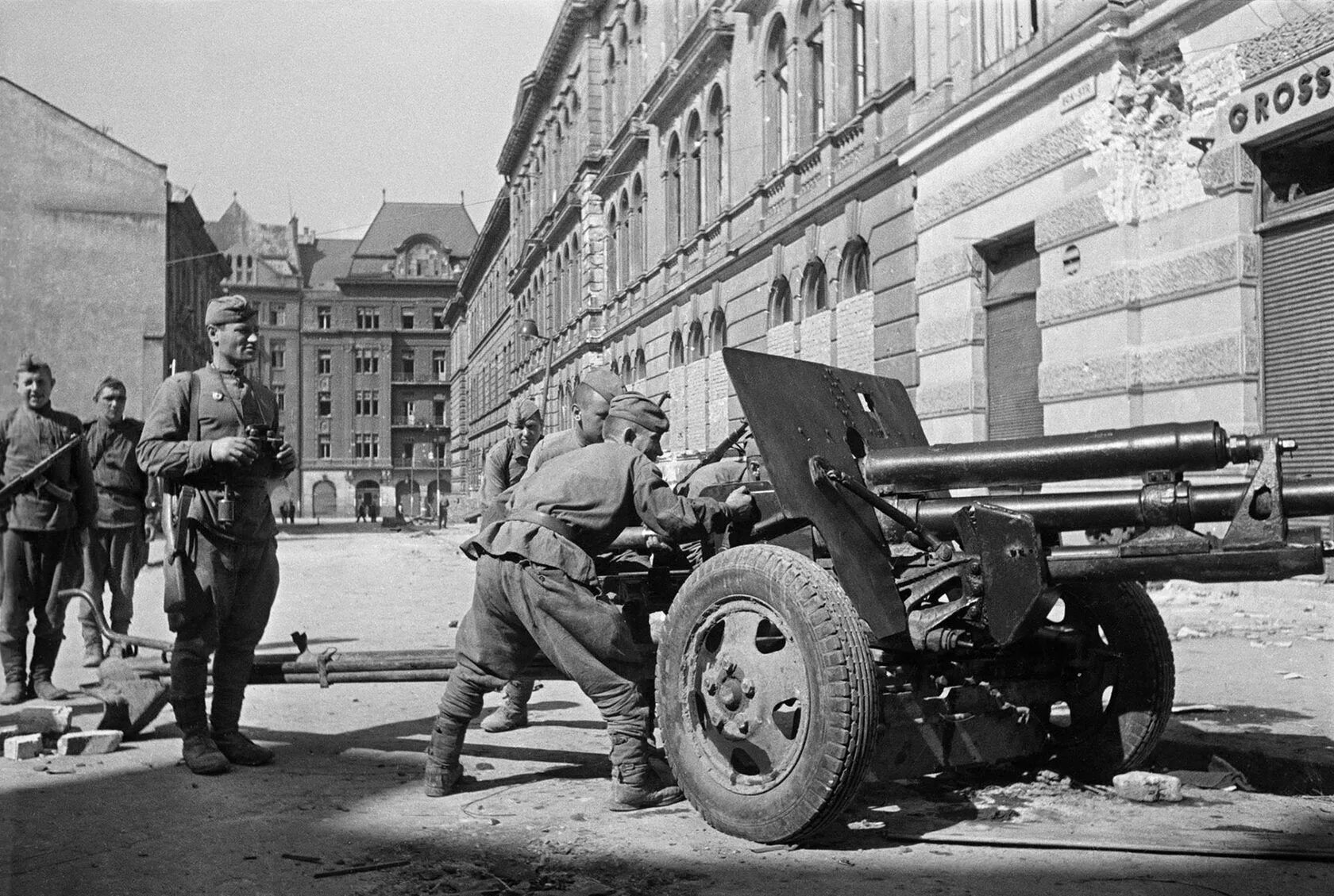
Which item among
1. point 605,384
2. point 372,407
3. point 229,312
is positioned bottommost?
point 605,384

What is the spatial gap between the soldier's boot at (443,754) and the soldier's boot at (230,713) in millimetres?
1076

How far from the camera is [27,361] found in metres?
7.96

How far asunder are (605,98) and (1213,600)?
92.7 feet

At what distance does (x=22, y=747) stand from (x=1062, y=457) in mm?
4494

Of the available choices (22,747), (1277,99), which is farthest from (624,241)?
(22,747)

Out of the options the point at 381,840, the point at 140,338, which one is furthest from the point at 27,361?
the point at 140,338

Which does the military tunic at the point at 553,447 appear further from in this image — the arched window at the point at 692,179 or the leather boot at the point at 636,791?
the arched window at the point at 692,179

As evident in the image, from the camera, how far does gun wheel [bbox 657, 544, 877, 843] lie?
379 cm

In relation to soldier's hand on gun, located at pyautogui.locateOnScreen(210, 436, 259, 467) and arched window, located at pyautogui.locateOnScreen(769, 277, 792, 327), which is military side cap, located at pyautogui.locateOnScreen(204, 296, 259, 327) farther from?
arched window, located at pyautogui.locateOnScreen(769, 277, 792, 327)

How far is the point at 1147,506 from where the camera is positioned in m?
3.87

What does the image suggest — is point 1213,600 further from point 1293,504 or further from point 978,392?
point 1293,504

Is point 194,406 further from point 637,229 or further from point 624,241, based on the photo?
point 624,241

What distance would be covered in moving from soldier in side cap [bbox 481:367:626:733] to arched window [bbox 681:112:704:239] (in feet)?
59.1

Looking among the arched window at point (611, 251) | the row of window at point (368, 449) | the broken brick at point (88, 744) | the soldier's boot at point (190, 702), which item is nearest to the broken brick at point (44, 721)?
the broken brick at point (88, 744)
